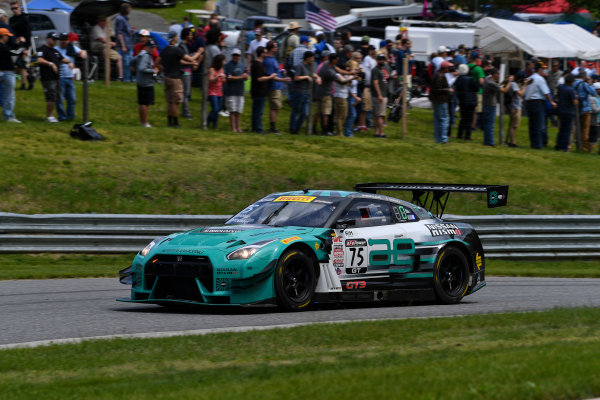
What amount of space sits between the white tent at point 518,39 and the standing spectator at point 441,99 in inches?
382

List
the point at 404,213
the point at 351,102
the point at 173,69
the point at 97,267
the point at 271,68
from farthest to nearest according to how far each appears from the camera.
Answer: the point at 351,102
the point at 271,68
the point at 173,69
the point at 97,267
the point at 404,213

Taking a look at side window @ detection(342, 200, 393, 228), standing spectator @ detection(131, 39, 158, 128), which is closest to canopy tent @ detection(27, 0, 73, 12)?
standing spectator @ detection(131, 39, 158, 128)

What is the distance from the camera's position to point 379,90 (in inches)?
882

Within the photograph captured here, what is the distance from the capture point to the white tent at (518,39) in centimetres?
3178

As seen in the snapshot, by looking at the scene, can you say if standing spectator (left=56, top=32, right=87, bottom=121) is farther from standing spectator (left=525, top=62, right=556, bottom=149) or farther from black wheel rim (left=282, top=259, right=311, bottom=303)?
black wheel rim (left=282, top=259, right=311, bottom=303)

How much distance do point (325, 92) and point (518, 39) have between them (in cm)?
1248

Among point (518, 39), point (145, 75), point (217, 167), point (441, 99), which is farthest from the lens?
point (518, 39)

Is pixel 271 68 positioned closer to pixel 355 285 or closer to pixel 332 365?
pixel 355 285

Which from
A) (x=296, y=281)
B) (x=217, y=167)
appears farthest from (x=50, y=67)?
(x=296, y=281)

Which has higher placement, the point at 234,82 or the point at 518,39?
the point at 518,39

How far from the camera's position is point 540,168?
22.0m

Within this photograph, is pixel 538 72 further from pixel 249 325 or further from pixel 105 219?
pixel 249 325

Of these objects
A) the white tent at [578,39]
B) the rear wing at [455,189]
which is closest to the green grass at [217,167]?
the rear wing at [455,189]

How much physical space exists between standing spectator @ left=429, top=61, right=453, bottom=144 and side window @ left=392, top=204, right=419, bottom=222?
11.2m
